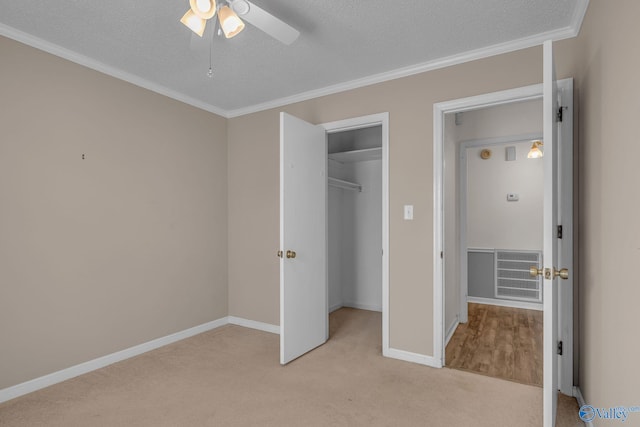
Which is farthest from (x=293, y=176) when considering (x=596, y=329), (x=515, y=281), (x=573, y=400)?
(x=515, y=281)

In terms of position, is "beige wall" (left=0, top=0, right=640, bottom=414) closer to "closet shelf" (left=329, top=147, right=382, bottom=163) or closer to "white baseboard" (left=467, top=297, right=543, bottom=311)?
"closet shelf" (left=329, top=147, right=382, bottom=163)

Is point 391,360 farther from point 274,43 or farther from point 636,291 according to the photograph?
point 274,43

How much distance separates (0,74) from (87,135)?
607mm

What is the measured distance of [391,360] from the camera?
9.37 ft

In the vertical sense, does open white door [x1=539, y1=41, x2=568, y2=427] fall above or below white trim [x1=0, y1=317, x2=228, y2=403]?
above

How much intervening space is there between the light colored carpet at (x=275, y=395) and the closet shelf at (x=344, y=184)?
6.34 feet

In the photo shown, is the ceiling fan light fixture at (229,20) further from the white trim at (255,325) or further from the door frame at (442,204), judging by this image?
the white trim at (255,325)

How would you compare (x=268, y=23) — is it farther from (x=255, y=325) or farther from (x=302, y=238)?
(x=255, y=325)

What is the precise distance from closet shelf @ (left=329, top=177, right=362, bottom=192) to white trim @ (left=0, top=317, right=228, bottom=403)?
2110mm

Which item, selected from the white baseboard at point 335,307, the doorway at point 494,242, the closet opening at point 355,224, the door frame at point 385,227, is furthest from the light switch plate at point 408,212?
the white baseboard at point 335,307

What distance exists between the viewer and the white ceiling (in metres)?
2.05

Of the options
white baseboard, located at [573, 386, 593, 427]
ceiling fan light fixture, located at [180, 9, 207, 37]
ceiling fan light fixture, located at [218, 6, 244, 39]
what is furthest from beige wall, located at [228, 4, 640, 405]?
ceiling fan light fixture, located at [180, 9, 207, 37]

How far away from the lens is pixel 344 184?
4.31 metres

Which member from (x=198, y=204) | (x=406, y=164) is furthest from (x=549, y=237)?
(x=198, y=204)
